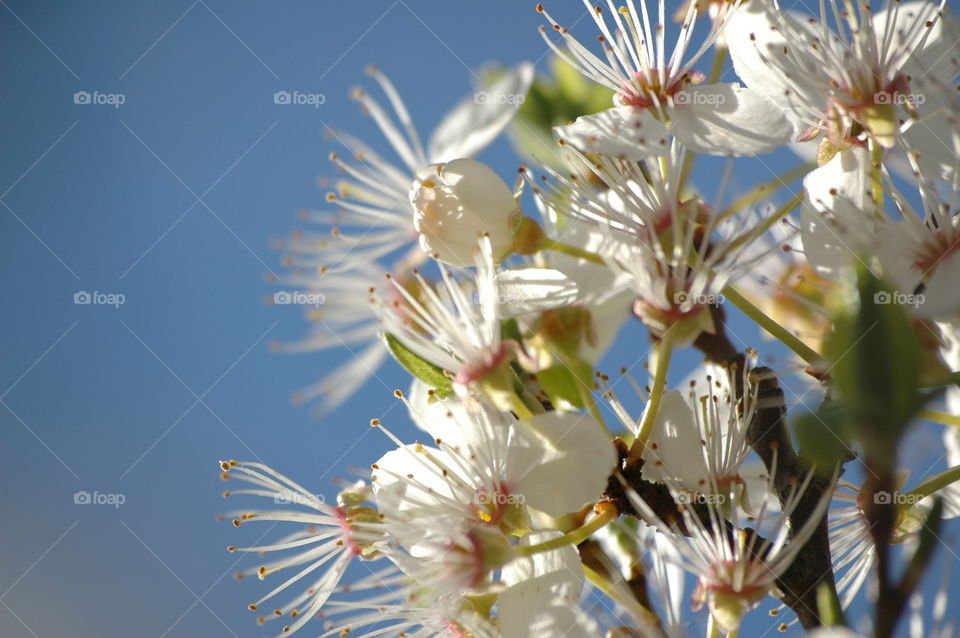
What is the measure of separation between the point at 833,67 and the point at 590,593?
0.42 m

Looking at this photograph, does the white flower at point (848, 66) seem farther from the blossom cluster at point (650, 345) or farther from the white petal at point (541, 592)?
the white petal at point (541, 592)

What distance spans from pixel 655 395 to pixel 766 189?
0.16 m

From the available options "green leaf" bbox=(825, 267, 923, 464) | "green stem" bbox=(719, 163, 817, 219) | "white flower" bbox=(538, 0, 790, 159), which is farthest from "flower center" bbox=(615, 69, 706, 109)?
"green leaf" bbox=(825, 267, 923, 464)

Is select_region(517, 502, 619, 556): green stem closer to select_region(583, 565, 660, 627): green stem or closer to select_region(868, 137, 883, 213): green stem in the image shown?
select_region(583, 565, 660, 627): green stem

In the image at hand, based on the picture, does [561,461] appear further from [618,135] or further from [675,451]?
[618,135]

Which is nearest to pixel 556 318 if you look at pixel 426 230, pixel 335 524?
pixel 426 230

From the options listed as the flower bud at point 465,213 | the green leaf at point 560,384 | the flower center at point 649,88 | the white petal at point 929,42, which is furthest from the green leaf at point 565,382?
the white petal at point 929,42

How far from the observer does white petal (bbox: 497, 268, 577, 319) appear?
0.64 metres

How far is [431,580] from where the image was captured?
612 mm

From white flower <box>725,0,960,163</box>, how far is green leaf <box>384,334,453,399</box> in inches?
12.5

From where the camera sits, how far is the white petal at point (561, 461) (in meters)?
0.60

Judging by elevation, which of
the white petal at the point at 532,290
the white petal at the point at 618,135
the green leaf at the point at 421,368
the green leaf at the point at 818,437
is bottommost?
the green leaf at the point at 818,437

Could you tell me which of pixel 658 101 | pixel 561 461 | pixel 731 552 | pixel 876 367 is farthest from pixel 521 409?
pixel 876 367

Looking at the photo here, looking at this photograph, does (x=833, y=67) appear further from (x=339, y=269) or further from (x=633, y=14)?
(x=339, y=269)
